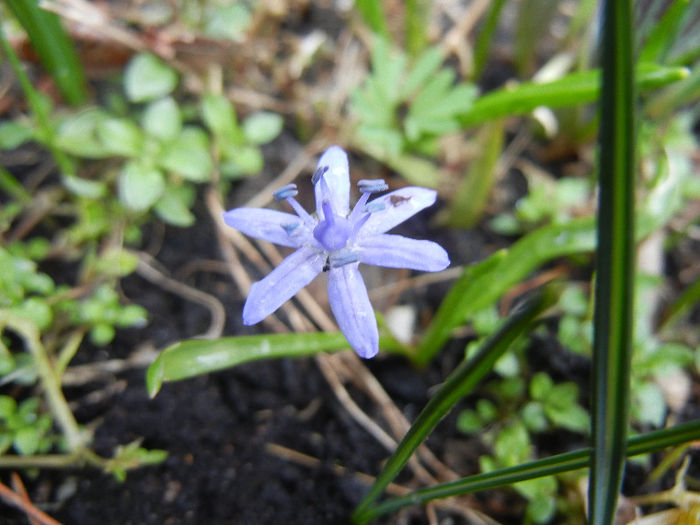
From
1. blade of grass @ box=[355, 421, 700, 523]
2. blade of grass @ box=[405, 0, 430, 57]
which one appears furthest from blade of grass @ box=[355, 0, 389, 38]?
blade of grass @ box=[355, 421, 700, 523]

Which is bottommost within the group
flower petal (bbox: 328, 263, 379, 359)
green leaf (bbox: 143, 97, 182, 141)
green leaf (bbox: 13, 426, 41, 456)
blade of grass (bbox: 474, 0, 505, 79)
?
green leaf (bbox: 13, 426, 41, 456)

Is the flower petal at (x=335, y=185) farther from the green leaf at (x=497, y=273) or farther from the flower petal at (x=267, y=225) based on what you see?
the green leaf at (x=497, y=273)

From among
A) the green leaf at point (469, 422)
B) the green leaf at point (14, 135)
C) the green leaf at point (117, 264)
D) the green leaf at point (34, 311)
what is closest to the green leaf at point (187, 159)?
the green leaf at point (117, 264)

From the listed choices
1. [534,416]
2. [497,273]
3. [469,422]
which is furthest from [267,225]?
[534,416]

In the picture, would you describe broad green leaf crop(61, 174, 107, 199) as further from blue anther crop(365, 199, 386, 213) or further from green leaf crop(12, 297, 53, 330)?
blue anther crop(365, 199, 386, 213)

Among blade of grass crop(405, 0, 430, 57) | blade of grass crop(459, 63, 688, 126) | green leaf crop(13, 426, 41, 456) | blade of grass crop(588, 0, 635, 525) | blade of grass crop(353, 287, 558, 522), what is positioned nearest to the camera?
blade of grass crop(588, 0, 635, 525)

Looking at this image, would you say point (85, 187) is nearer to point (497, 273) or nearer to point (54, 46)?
point (54, 46)

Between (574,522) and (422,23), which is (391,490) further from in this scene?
(422,23)
